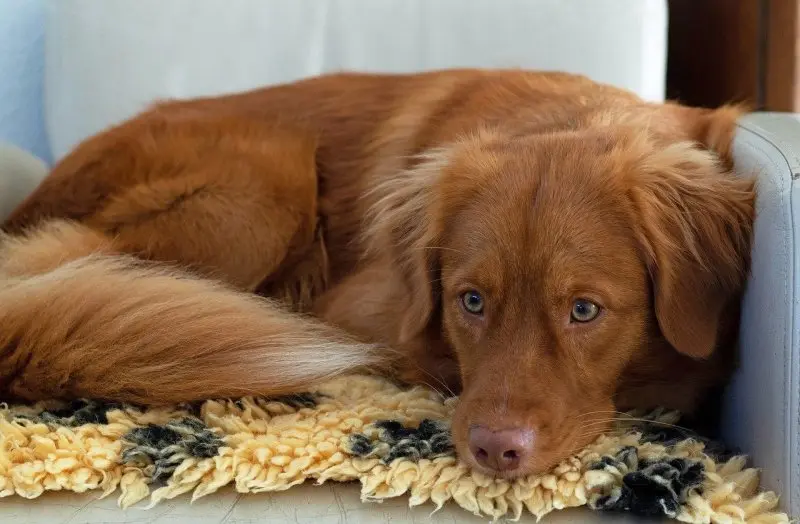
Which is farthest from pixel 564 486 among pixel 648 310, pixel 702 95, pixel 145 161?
pixel 702 95

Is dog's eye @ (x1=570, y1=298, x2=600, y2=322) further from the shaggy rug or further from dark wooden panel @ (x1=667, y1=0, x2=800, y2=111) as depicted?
dark wooden panel @ (x1=667, y1=0, x2=800, y2=111)

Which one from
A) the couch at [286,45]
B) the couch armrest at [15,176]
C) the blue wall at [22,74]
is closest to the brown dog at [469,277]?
the couch armrest at [15,176]

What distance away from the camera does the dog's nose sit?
1.29 meters

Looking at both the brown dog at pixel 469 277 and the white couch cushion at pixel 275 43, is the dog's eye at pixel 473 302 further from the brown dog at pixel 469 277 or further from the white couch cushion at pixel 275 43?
the white couch cushion at pixel 275 43

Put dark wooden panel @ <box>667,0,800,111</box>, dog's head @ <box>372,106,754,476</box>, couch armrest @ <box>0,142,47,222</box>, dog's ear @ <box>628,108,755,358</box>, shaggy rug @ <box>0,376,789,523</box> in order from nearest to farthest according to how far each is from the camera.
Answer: shaggy rug @ <box>0,376,789,523</box> → dog's head @ <box>372,106,754,476</box> → dog's ear @ <box>628,108,755,358</box> → couch armrest @ <box>0,142,47,222</box> → dark wooden panel @ <box>667,0,800,111</box>

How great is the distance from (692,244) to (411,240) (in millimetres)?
642

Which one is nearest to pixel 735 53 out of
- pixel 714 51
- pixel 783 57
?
pixel 714 51

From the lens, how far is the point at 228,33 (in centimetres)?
286

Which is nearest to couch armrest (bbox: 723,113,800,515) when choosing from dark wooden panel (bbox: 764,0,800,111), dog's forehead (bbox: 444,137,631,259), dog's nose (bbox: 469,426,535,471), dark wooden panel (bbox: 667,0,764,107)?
dog's forehead (bbox: 444,137,631,259)

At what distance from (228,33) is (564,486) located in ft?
7.15

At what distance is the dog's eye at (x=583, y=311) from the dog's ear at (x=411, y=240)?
38cm

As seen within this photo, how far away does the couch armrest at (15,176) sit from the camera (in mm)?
2423

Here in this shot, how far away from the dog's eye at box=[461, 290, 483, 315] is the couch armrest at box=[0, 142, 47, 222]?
5.16ft

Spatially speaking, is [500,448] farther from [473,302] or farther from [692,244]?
[692,244]
